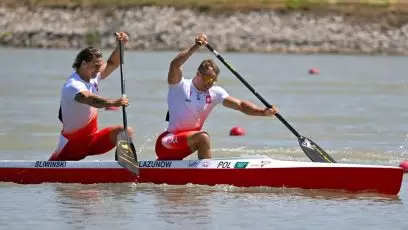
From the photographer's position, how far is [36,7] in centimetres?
7700

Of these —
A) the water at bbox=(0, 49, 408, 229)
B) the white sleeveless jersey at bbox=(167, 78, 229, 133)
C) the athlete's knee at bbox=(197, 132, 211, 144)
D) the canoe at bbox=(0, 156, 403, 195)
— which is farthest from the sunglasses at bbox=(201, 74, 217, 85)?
the water at bbox=(0, 49, 408, 229)

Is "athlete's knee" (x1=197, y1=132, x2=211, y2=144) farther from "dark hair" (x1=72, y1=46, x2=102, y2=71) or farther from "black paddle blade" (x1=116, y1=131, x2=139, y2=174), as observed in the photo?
"dark hair" (x1=72, y1=46, x2=102, y2=71)

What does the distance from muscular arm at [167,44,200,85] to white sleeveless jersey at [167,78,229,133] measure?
9 centimetres

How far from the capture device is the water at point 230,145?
1504cm

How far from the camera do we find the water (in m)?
15.0

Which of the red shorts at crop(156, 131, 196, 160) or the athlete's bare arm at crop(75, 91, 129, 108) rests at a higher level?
the athlete's bare arm at crop(75, 91, 129, 108)

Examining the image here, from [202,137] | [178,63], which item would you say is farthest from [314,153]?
[178,63]

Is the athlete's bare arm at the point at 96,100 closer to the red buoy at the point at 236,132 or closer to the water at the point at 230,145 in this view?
the water at the point at 230,145

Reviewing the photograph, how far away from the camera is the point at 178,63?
1655 centimetres

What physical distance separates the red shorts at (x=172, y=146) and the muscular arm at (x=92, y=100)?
2.95ft

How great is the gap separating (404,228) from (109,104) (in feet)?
12.7

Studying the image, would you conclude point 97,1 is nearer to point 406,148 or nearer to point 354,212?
point 406,148

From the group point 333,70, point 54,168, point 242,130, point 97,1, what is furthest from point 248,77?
point 97,1

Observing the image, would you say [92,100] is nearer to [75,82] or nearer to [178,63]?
[75,82]
